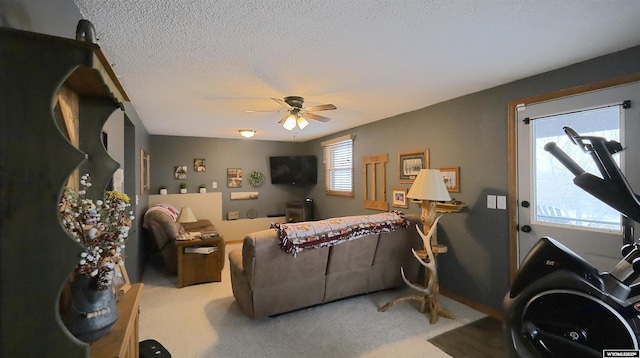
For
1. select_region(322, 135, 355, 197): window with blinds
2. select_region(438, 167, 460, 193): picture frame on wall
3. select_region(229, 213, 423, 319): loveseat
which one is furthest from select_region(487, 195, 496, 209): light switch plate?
select_region(322, 135, 355, 197): window with blinds

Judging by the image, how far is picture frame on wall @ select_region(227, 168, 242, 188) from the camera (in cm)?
657

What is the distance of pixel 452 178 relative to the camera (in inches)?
135

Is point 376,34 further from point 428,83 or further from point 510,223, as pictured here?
point 510,223

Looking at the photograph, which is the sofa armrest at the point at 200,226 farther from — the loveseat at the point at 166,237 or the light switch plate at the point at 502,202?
the light switch plate at the point at 502,202

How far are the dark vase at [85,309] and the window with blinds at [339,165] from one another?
466 centimetres

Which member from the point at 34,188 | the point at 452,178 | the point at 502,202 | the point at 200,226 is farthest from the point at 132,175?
the point at 502,202

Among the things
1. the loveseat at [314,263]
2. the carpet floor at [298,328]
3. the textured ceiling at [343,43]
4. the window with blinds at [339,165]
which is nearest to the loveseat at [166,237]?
the carpet floor at [298,328]

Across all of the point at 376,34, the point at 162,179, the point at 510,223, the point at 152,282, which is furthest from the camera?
the point at 162,179

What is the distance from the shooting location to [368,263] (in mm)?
3230

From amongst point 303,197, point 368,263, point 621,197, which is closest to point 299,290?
point 368,263

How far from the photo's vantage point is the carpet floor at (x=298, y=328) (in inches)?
94.5

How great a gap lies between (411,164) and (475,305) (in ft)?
5.98

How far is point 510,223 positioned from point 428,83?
5.11 ft

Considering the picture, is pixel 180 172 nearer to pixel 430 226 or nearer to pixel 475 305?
pixel 430 226
